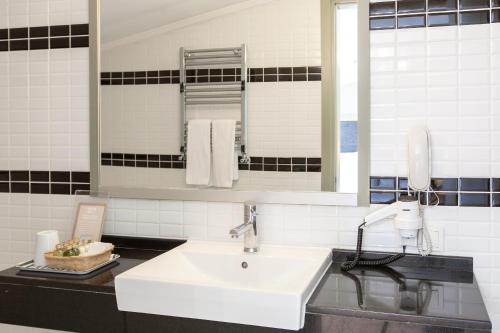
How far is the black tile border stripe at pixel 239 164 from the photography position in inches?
76.7

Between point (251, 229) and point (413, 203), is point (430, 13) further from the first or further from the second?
point (251, 229)

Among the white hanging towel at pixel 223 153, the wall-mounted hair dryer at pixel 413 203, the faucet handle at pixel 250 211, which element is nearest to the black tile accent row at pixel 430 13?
the wall-mounted hair dryer at pixel 413 203

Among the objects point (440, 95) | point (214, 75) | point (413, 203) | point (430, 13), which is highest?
point (430, 13)

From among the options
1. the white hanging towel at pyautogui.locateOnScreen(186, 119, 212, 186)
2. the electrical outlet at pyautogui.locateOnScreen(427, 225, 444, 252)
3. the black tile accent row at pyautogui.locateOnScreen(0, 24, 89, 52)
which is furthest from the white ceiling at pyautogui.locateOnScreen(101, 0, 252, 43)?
the electrical outlet at pyautogui.locateOnScreen(427, 225, 444, 252)

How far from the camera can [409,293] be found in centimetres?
156

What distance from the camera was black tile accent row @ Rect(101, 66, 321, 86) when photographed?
6.34 feet

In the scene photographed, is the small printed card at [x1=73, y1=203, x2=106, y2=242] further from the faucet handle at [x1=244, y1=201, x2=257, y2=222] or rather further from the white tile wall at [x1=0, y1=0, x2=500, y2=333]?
the faucet handle at [x1=244, y1=201, x2=257, y2=222]

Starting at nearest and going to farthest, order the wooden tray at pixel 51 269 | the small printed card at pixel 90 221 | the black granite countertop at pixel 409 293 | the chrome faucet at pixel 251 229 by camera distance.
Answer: the black granite countertop at pixel 409 293, the wooden tray at pixel 51 269, the chrome faucet at pixel 251 229, the small printed card at pixel 90 221

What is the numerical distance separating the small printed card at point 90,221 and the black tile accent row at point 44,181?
115 mm

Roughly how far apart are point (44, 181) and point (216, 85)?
35.9 inches

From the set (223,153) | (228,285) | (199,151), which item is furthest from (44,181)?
(228,285)

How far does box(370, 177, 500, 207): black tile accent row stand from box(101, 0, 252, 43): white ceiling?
96cm

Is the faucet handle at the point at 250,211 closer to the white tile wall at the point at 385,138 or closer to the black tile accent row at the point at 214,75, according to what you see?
the white tile wall at the point at 385,138

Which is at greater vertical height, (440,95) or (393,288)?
(440,95)
